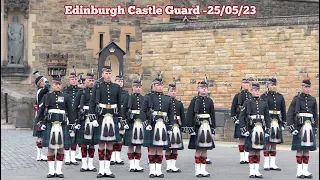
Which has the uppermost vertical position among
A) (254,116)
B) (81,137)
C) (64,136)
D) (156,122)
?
(254,116)

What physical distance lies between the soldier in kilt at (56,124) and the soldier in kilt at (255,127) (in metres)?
3.34

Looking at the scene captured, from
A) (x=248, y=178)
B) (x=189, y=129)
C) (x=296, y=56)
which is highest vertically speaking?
(x=296, y=56)

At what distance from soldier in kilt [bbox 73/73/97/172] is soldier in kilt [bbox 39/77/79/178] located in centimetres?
106

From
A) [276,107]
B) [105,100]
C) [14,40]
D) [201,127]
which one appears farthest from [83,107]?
[14,40]

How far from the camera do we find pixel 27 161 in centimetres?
1576

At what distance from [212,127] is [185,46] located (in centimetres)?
1498

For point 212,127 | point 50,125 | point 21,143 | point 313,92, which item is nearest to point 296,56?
point 313,92

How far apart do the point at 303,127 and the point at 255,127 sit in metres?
0.90

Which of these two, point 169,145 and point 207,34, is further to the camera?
point 207,34

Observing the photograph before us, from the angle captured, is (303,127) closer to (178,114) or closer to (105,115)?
(178,114)

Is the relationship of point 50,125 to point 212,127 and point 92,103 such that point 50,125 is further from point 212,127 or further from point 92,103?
point 212,127

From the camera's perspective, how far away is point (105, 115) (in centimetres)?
1325

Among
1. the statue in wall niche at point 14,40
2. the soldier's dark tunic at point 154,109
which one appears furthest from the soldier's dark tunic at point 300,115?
the statue in wall niche at point 14,40

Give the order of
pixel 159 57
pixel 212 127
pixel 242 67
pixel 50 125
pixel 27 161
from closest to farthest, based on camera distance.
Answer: pixel 50 125 → pixel 212 127 → pixel 27 161 → pixel 242 67 → pixel 159 57
